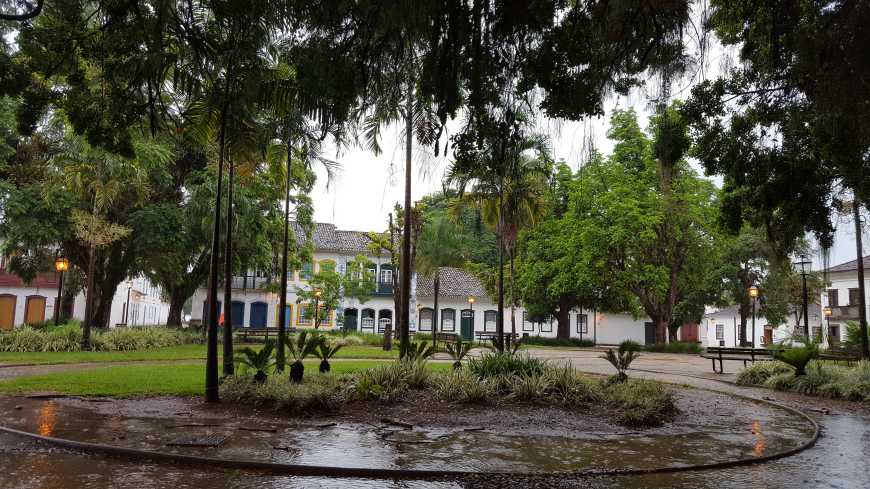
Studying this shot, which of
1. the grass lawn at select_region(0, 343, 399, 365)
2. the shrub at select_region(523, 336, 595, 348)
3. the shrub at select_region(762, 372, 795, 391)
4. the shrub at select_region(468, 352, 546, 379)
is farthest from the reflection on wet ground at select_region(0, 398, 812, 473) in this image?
the shrub at select_region(523, 336, 595, 348)

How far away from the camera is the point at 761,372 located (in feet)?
50.8

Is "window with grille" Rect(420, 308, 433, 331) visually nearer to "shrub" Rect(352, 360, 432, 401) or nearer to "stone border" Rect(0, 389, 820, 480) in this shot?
"shrub" Rect(352, 360, 432, 401)

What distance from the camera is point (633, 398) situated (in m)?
9.95

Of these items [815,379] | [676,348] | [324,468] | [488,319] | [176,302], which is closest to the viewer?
[324,468]

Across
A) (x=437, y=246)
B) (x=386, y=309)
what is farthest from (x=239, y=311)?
(x=437, y=246)

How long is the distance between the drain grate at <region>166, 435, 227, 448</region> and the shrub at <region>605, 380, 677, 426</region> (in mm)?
5651

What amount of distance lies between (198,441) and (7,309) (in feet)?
141

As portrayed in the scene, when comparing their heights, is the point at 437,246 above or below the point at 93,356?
above

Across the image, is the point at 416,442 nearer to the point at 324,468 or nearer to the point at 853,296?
the point at 324,468

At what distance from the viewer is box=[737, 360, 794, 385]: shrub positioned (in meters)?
15.3

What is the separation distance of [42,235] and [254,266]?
893 centimetres

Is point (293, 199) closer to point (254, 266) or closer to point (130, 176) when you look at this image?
point (254, 266)

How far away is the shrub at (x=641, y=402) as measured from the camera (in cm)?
912

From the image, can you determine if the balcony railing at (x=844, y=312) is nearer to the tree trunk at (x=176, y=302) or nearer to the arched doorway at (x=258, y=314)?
the arched doorway at (x=258, y=314)
